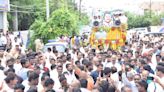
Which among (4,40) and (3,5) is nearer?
(4,40)

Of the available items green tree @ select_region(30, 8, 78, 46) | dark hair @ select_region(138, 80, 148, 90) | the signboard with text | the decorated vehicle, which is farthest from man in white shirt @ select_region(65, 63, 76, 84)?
the signboard with text

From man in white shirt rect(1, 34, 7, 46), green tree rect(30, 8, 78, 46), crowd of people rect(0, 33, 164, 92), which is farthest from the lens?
green tree rect(30, 8, 78, 46)

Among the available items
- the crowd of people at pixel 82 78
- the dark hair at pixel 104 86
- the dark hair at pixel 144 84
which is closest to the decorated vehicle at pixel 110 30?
the crowd of people at pixel 82 78

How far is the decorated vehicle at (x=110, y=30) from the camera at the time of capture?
20094 millimetres

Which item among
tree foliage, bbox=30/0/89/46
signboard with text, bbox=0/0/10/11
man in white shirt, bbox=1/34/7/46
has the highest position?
signboard with text, bbox=0/0/10/11

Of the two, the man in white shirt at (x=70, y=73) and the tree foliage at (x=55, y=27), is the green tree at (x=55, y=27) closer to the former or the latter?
the tree foliage at (x=55, y=27)

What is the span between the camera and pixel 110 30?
2056cm

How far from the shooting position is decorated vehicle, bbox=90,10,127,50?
2009cm

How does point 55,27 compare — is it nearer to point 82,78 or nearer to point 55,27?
point 55,27

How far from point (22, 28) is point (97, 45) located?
2661 centimetres

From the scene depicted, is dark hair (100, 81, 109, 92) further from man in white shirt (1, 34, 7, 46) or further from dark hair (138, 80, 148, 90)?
man in white shirt (1, 34, 7, 46)

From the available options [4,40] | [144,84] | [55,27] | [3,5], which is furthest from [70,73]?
[3,5]

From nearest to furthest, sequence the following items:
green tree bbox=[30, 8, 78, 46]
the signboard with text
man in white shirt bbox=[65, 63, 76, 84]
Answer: man in white shirt bbox=[65, 63, 76, 84]
green tree bbox=[30, 8, 78, 46]
the signboard with text

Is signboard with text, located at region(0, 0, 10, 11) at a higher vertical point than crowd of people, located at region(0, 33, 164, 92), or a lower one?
higher
